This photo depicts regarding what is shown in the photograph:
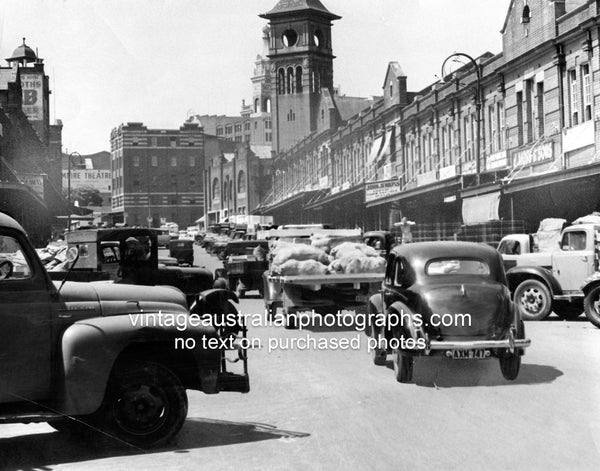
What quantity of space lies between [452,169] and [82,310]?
3681 centimetres

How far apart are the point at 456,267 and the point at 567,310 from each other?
7.20 meters

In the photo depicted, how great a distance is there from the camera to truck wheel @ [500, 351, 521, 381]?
32.2 ft

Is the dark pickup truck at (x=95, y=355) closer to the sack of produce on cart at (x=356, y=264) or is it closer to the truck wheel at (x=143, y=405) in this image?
the truck wheel at (x=143, y=405)

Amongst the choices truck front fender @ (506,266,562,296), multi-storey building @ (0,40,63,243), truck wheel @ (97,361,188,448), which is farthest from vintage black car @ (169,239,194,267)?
truck wheel @ (97,361,188,448)

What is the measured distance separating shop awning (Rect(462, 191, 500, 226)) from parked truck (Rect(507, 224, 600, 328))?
40.8 ft

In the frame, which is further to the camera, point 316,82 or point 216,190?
point 216,190

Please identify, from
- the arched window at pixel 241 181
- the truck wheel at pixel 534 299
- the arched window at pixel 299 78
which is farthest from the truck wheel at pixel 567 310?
the arched window at pixel 241 181

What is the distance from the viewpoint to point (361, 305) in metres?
15.5

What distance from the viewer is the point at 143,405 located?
271 inches

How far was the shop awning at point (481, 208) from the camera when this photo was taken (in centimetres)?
2967

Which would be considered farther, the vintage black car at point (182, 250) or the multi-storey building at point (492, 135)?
the vintage black car at point (182, 250)

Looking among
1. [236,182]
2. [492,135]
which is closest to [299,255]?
[492,135]

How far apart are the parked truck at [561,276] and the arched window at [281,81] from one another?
93193 mm

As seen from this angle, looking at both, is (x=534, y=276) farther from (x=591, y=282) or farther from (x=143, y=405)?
(x=143, y=405)
